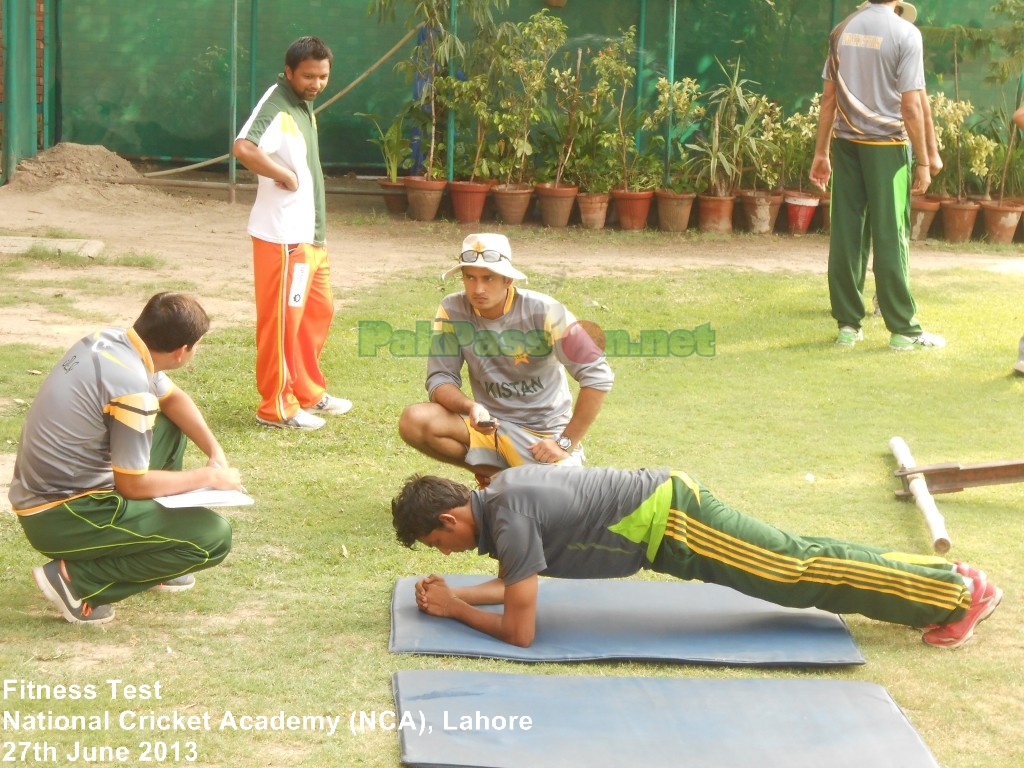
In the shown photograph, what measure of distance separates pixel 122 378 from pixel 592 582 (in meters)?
1.75

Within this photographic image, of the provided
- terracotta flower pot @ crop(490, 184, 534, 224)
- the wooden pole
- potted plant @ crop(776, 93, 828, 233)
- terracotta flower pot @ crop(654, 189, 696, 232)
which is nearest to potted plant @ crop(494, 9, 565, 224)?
terracotta flower pot @ crop(490, 184, 534, 224)

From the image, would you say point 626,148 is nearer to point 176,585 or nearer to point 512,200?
point 512,200

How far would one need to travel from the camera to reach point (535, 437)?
4.99 m

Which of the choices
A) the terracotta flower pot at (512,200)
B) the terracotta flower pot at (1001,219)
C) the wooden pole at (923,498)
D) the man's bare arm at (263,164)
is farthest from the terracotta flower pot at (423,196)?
the wooden pole at (923,498)

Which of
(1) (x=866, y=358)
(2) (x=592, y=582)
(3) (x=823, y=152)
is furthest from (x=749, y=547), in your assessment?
(3) (x=823, y=152)

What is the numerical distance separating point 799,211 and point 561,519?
28.2 feet

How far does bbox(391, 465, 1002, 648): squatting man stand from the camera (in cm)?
401

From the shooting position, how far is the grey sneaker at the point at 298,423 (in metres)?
6.34

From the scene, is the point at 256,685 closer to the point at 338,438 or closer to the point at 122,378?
the point at 122,378

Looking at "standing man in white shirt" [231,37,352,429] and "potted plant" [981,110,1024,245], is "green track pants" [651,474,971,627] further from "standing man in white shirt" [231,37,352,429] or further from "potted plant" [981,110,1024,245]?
"potted plant" [981,110,1024,245]

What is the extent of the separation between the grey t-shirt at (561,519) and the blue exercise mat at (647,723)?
391 mm

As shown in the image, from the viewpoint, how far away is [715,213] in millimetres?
12062

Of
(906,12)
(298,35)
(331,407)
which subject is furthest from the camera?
(298,35)
